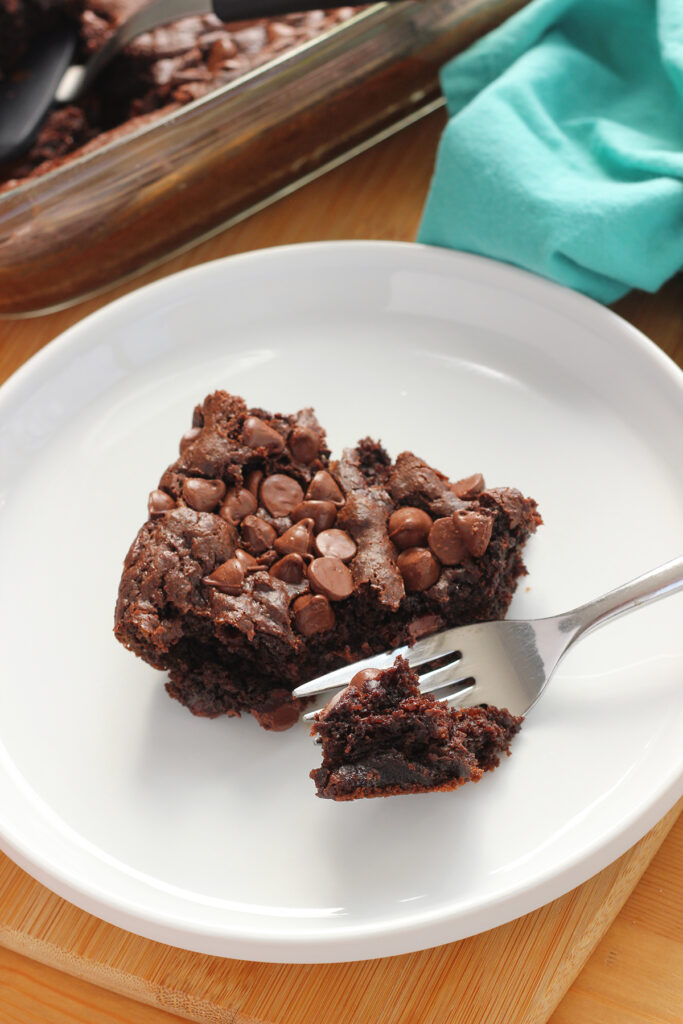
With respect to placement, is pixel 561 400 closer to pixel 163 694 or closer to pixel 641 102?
pixel 641 102

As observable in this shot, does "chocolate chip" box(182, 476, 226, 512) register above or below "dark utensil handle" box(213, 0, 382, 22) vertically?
below

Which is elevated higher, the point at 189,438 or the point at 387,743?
the point at 189,438

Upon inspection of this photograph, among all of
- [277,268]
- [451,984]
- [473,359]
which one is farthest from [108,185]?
→ [451,984]

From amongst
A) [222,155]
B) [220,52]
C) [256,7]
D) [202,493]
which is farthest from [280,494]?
[220,52]

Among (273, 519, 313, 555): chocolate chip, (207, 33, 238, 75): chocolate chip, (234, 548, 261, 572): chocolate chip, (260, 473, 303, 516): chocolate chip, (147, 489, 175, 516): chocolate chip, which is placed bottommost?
(273, 519, 313, 555): chocolate chip

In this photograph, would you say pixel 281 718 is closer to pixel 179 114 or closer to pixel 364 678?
pixel 364 678

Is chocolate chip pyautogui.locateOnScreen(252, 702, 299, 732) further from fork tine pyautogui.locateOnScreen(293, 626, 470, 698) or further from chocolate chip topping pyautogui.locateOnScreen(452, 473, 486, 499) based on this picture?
chocolate chip topping pyautogui.locateOnScreen(452, 473, 486, 499)

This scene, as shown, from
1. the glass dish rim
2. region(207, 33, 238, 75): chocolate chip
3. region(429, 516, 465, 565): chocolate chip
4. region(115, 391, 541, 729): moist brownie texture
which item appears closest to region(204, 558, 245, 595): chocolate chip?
region(115, 391, 541, 729): moist brownie texture

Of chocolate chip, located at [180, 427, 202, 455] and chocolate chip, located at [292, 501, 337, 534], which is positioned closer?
chocolate chip, located at [292, 501, 337, 534]
